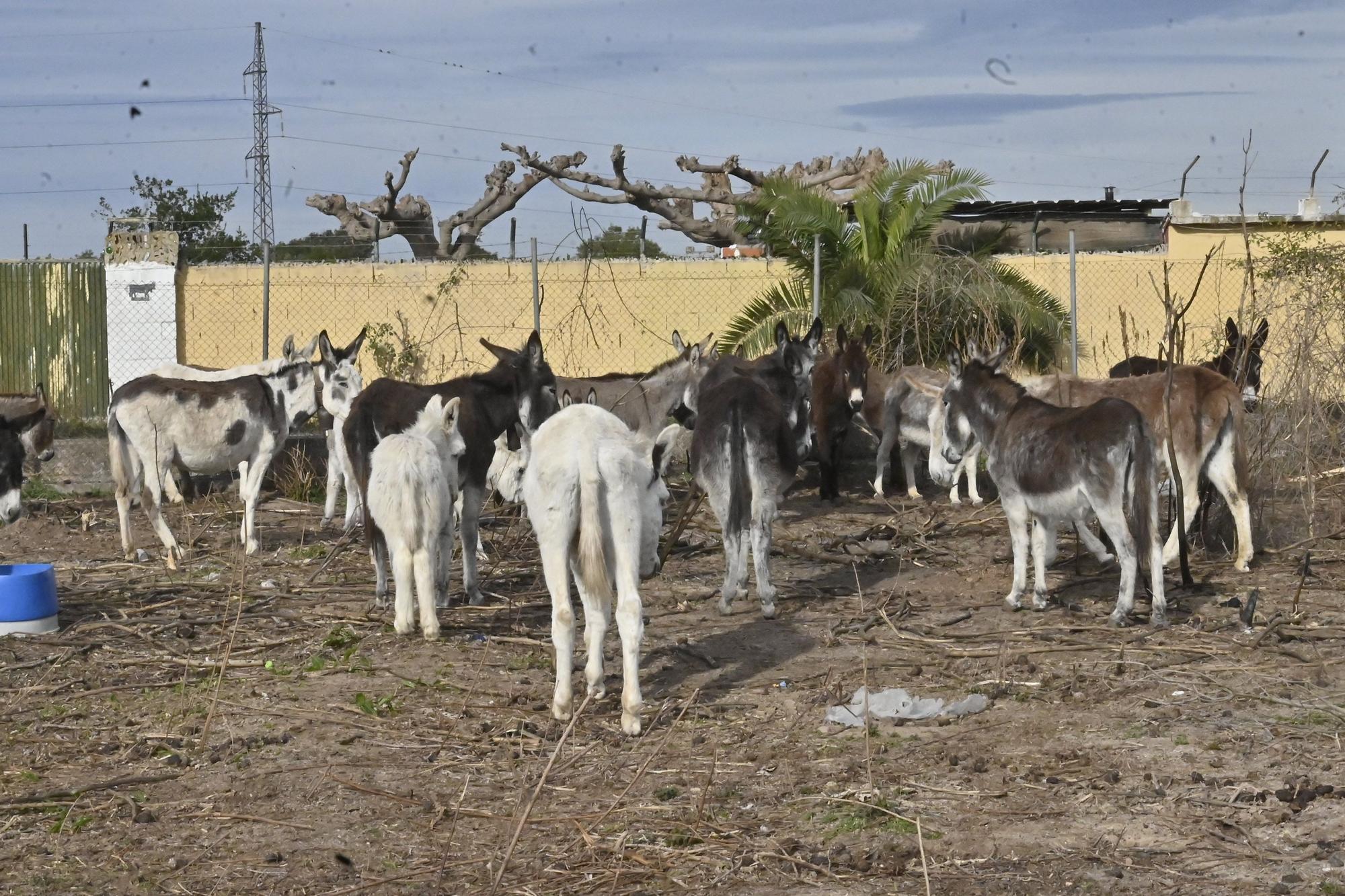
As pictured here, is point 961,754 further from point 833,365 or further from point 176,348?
point 176,348

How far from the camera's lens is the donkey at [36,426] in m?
15.8

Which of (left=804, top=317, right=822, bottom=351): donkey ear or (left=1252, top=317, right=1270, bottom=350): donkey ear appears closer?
(left=1252, top=317, right=1270, bottom=350): donkey ear

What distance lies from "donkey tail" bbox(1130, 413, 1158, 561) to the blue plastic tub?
23.3 feet

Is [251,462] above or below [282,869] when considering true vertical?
above

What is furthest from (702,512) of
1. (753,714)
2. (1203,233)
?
(1203,233)

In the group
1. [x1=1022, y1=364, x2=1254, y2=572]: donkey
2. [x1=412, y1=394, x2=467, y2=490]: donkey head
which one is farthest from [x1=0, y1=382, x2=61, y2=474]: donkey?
[x1=1022, y1=364, x2=1254, y2=572]: donkey

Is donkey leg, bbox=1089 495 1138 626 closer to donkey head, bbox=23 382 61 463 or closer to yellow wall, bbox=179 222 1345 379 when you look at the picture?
yellow wall, bbox=179 222 1345 379

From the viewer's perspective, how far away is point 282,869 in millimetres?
5418

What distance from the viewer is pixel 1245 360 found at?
39.1 ft

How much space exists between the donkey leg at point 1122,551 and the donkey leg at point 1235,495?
→ 2.26 metres

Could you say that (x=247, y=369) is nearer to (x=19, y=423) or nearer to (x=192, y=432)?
(x=192, y=432)

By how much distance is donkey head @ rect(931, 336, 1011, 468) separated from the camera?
34.6ft

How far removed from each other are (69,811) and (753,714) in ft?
11.0

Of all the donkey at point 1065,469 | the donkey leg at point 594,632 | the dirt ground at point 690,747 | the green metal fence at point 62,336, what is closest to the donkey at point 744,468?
the dirt ground at point 690,747
